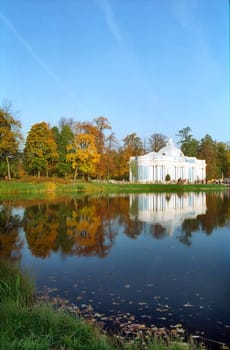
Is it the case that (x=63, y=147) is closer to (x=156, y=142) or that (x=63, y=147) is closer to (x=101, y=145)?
(x=101, y=145)

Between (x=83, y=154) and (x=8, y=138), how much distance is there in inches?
404

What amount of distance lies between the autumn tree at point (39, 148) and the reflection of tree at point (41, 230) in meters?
27.2

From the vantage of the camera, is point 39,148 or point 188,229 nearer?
point 188,229

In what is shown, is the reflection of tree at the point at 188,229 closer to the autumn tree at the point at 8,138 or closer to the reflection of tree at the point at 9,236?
the reflection of tree at the point at 9,236

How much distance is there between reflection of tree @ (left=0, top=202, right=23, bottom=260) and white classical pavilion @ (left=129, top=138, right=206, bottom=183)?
147 feet

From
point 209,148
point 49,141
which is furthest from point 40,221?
point 209,148

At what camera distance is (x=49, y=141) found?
51.5m

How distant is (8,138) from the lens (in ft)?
145

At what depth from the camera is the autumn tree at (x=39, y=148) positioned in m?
50.0

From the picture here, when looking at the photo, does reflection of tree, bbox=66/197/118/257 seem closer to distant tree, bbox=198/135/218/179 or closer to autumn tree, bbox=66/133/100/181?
autumn tree, bbox=66/133/100/181

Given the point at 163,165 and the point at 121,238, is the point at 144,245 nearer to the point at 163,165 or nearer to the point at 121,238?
the point at 121,238

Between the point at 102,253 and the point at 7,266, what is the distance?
3981 millimetres

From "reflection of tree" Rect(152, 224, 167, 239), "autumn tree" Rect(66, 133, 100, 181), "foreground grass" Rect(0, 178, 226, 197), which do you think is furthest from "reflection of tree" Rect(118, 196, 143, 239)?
"autumn tree" Rect(66, 133, 100, 181)

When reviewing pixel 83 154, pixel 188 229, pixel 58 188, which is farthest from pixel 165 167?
pixel 188 229
